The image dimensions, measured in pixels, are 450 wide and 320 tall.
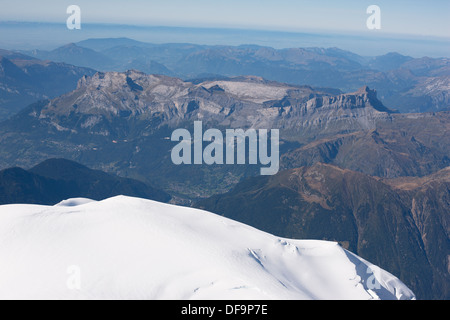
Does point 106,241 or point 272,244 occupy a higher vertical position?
point 106,241

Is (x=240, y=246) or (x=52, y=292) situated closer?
(x=52, y=292)

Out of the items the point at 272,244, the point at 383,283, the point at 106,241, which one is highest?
the point at 106,241

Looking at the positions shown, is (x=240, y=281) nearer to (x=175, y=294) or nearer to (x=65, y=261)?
(x=175, y=294)
